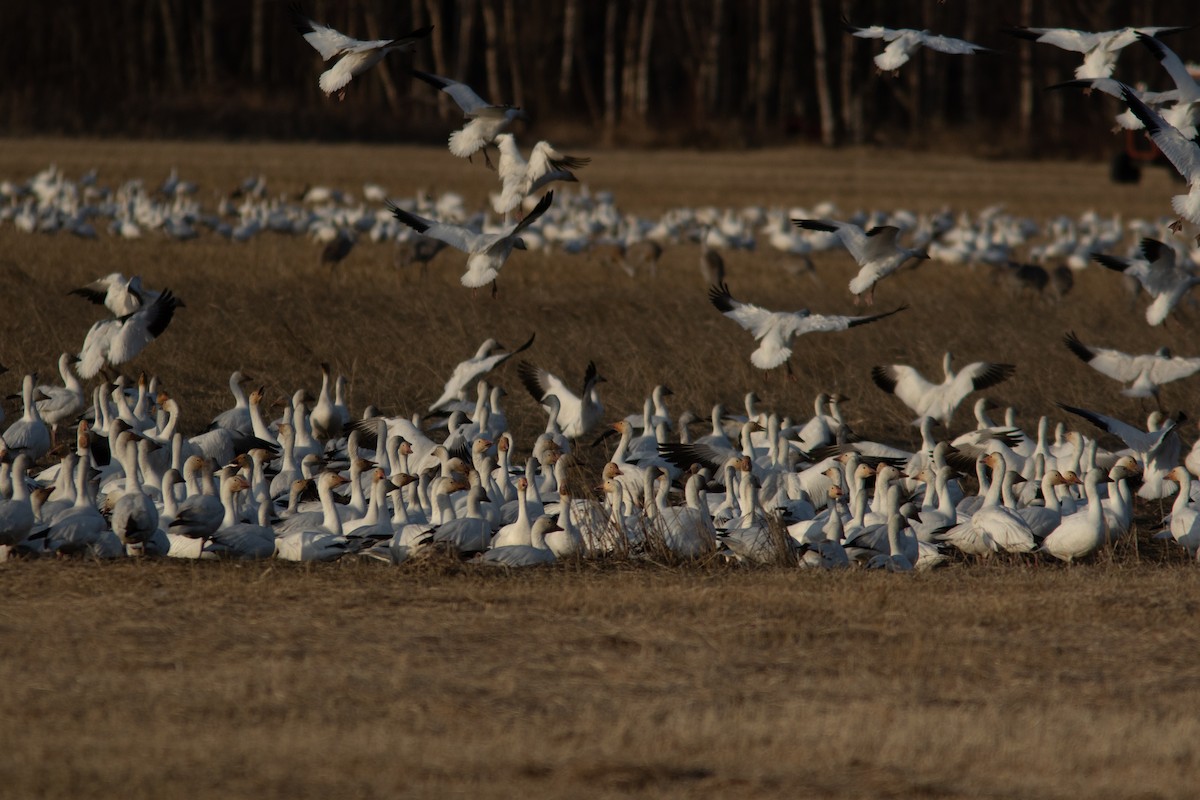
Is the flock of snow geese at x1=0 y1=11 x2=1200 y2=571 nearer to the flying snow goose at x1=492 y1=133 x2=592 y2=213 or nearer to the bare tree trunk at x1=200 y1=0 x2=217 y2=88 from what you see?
the flying snow goose at x1=492 y1=133 x2=592 y2=213

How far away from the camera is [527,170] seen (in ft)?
31.0

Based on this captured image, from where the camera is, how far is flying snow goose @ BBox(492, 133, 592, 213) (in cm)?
920

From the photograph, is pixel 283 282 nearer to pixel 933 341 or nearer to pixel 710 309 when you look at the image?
pixel 710 309

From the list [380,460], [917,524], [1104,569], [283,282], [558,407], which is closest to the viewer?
[1104,569]

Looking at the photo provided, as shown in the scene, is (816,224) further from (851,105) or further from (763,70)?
(851,105)

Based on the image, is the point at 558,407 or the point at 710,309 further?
the point at 710,309

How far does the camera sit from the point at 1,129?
35.2 metres

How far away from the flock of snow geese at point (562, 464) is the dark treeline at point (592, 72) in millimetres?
27442

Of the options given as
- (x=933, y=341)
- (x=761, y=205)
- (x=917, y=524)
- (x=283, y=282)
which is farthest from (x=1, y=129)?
(x=917, y=524)

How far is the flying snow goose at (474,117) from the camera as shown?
8.95 meters

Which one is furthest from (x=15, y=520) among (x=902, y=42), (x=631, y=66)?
(x=631, y=66)

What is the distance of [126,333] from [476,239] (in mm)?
2870

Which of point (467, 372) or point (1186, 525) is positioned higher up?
point (467, 372)

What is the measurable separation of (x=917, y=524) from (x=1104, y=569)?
4.37 feet
